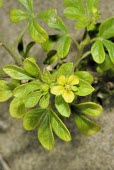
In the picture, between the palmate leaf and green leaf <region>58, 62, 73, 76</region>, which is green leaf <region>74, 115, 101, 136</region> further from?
green leaf <region>58, 62, 73, 76</region>

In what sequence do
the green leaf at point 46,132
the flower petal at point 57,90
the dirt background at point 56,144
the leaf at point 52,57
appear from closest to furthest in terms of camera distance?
the flower petal at point 57,90 < the green leaf at point 46,132 < the leaf at point 52,57 < the dirt background at point 56,144

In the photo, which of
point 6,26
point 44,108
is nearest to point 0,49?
point 6,26

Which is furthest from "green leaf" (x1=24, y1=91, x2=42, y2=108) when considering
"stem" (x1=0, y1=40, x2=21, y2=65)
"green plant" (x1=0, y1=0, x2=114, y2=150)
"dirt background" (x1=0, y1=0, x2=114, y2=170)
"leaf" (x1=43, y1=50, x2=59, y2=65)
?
"dirt background" (x1=0, y1=0, x2=114, y2=170)

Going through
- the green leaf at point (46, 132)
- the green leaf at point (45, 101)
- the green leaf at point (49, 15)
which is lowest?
the green leaf at point (46, 132)

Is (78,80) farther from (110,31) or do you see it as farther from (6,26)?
(6,26)

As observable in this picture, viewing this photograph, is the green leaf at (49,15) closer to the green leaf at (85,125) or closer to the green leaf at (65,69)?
the green leaf at (65,69)

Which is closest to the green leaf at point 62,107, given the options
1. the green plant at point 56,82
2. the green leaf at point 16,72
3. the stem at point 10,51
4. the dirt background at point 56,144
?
A: the green plant at point 56,82
